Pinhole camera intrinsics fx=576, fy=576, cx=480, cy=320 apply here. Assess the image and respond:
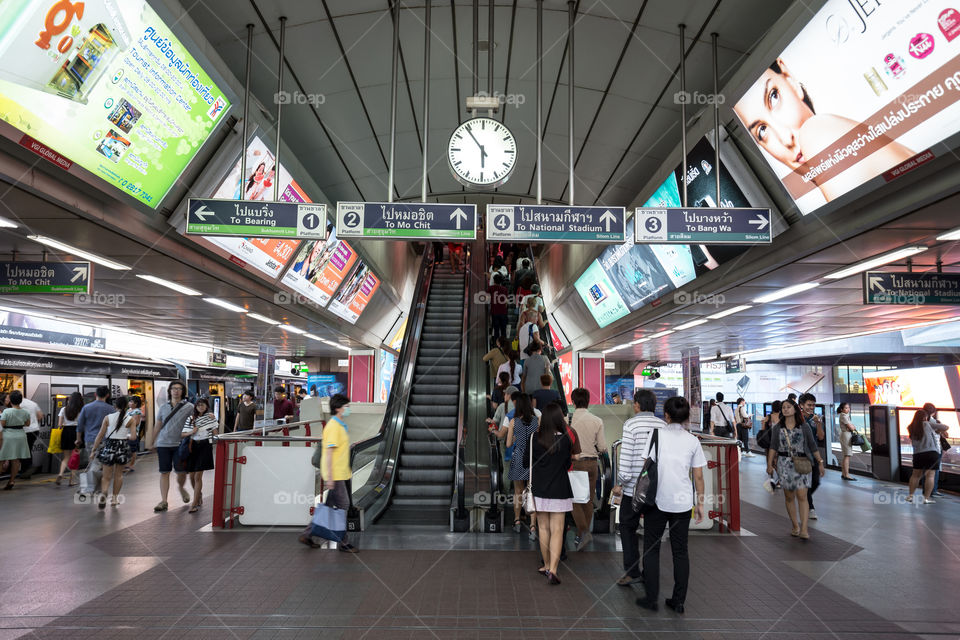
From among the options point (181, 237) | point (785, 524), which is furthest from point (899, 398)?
point (181, 237)

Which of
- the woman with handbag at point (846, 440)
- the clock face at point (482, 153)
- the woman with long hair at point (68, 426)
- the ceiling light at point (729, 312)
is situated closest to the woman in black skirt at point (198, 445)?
the woman with long hair at point (68, 426)

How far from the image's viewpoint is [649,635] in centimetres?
407

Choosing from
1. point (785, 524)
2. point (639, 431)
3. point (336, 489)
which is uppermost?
point (639, 431)

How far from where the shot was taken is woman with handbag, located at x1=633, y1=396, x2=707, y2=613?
452cm

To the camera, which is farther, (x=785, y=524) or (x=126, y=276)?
(x=126, y=276)

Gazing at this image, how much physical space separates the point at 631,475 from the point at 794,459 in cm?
324

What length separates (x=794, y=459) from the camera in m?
6.95

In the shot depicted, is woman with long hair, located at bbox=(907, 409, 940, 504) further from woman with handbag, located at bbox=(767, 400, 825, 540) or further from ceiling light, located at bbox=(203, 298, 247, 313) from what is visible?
ceiling light, located at bbox=(203, 298, 247, 313)

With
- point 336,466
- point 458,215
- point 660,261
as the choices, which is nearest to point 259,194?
point 458,215

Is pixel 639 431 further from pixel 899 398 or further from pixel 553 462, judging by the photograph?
pixel 899 398

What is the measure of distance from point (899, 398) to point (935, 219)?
1467 centimetres

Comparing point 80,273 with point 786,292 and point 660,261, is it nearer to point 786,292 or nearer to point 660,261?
point 660,261

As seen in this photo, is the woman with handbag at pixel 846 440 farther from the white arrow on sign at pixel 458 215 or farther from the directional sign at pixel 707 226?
the white arrow on sign at pixel 458 215

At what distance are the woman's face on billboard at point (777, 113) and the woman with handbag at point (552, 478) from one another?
4.15 m
